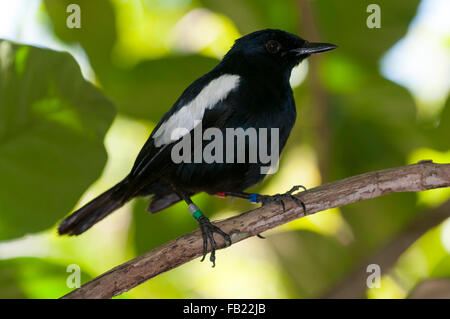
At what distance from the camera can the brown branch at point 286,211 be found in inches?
77.4

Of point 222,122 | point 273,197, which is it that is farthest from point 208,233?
point 222,122

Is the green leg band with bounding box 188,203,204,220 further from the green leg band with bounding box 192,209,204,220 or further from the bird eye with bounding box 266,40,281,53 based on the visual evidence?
the bird eye with bounding box 266,40,281,53

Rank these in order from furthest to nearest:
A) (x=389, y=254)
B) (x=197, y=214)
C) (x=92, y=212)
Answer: (x=92, y=212), (x=389, y=254), (x=197, y=214)

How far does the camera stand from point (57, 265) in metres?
2.40

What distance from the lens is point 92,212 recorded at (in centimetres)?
291

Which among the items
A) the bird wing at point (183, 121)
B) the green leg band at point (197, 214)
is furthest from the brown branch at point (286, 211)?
the bird wing at point (183, 121)

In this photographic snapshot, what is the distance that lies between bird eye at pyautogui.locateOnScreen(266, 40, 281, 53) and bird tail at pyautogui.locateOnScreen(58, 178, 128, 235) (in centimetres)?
115

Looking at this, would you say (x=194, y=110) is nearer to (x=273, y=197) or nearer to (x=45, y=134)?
(x=273, y=197)

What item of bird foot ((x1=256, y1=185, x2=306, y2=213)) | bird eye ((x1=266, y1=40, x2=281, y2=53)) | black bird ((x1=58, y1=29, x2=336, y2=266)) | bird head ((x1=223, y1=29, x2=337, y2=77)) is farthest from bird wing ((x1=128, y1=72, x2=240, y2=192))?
bird foot ((x1=256, y1=185, x2=306, y2=213))

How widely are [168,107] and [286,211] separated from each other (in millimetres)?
1126
